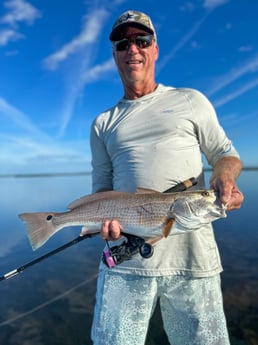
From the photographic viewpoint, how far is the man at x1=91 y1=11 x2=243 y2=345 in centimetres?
346

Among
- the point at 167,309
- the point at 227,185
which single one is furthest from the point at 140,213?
the point at 167,309

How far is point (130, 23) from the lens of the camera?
4188mm

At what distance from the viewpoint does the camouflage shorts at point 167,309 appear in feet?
11.2

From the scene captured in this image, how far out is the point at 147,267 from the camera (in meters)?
3.54

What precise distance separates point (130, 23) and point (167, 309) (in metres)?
3.69

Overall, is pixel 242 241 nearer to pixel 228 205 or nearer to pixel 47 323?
pixel 47 323

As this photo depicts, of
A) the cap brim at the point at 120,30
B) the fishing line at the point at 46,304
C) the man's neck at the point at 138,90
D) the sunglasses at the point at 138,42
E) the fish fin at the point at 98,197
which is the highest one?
the cap brim at the point at 120,30

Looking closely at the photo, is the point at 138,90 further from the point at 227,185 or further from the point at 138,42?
the point at 227,185

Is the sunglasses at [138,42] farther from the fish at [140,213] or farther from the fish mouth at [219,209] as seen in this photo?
the fish mouth at [219,209]

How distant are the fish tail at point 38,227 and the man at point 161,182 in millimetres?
840

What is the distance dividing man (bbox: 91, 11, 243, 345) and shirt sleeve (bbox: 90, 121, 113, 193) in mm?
216

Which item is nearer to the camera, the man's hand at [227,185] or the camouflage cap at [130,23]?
the man's hand at [227,185]

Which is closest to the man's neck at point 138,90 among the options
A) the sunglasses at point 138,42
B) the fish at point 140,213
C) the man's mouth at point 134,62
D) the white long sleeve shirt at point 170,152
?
the white long sleeve shirt at point 170,152

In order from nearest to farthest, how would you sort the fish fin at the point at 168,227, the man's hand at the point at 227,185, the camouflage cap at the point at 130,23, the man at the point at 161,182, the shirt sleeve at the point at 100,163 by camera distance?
the man's hand at the point at 227,185 < the fish fin at the point at 168,227 < the man at the point at 161,182 < the camouflage cap at the point at 130,23 < the shirt sleeve at the point at 100,163
